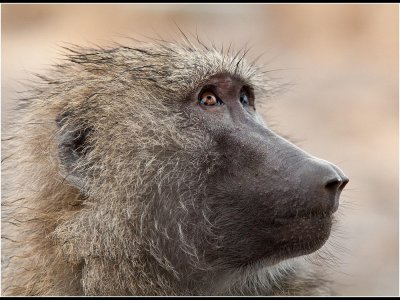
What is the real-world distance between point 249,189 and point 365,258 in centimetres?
463

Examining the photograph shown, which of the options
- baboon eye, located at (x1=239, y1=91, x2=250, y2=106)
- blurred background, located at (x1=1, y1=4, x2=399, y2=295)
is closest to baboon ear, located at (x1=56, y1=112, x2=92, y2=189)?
baboon eye, located at (x1=239, y1=91, x2=250, y2=106)

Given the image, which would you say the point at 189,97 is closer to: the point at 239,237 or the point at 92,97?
the point at 92,97

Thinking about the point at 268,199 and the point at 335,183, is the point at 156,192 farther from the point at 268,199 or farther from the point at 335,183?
the point at 335,183

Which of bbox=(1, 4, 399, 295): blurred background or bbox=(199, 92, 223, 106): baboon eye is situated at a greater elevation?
bbox=(199, 92, 223, 106): baboon eye

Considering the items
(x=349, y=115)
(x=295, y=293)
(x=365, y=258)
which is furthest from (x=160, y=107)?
(x=349, y=115)

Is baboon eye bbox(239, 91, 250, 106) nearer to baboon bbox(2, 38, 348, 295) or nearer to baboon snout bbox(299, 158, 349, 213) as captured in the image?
baboon bbox(2, 38, 348, 295)

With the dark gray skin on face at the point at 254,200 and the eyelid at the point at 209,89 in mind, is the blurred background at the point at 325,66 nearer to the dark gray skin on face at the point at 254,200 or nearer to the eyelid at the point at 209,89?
the eyelid at the point at 209,89

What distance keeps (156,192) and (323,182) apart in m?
0.72

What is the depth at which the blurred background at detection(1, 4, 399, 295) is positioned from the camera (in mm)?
7848

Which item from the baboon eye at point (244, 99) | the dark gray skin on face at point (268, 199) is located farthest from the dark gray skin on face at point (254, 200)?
the baboon eye at point (244, 99)

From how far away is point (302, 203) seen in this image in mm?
3178

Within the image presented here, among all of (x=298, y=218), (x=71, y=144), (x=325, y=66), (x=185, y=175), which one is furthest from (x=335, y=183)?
(x=325, y=66)

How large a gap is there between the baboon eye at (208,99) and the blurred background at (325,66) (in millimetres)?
915

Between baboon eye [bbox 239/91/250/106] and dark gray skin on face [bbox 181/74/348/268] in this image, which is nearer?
dark gray skin on face [bbox 181/74/348/268]
